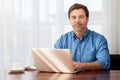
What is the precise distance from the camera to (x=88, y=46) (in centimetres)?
241

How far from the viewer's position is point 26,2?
117 inches

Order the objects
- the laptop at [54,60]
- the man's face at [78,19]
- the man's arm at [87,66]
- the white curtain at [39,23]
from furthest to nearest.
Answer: the white curtain at [39,23]
the man's face at [78,19]
the man's arm at [87,66]
the laptop at [54,60]

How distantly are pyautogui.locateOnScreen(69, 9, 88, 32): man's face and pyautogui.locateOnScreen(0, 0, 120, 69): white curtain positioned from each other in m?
0.44

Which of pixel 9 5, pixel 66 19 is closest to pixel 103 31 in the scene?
pixel 66 19

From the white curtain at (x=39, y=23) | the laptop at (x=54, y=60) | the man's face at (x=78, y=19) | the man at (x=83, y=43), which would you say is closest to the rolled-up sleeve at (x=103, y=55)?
the man at (x=83, y=43)

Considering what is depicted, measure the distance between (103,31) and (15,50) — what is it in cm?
111

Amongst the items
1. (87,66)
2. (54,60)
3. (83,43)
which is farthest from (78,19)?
(54,60)

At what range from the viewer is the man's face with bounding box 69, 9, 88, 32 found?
2482mm

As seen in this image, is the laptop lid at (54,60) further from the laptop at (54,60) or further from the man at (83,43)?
the man at (83,43)

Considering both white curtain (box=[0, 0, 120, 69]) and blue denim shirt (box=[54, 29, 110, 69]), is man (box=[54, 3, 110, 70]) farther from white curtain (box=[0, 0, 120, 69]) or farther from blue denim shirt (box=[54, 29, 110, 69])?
white curtain (box=[0, 0, 120, 69])

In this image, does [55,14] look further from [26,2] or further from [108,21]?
[108,21]

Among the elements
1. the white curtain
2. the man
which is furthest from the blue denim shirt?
the white curtain

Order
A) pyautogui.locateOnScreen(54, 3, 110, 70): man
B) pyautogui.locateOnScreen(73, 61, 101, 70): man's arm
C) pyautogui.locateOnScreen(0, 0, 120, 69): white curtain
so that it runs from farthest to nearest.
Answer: pyautogui.locateOnScreen(0, 0, 120, 69): white curtain, pyautogui.locateOnScreen(54, 3, 110, 70): man, pyautogui.locateOnScreen(73, 61, 101, 70): man's arm

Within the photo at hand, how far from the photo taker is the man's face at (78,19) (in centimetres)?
248
